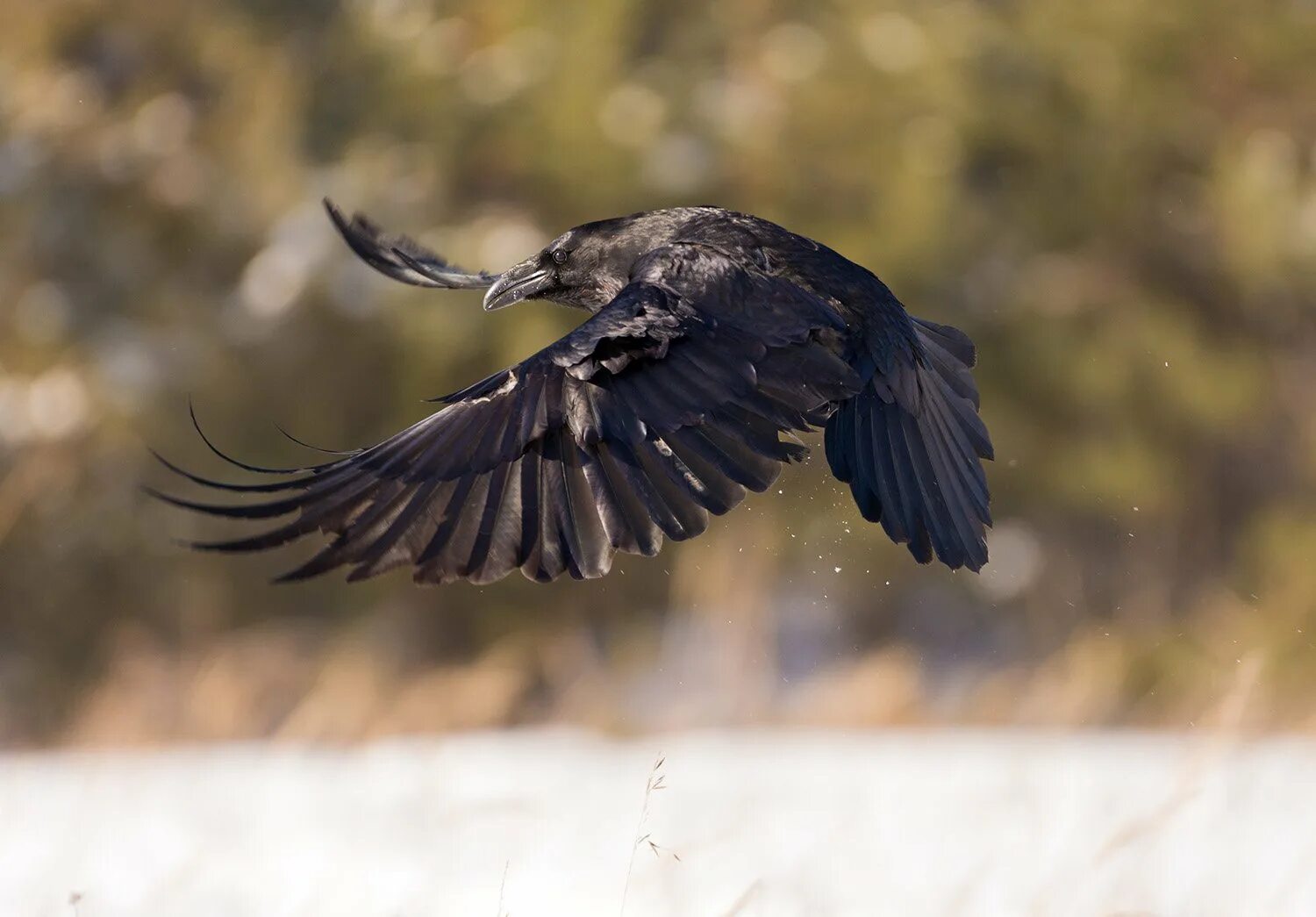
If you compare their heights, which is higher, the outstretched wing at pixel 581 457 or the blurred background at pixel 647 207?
the outstretched wing at pixel 581 457

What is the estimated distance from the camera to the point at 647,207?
1055 cm

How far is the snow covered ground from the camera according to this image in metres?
3.24

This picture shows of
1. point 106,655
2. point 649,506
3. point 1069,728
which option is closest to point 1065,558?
point 1069,728

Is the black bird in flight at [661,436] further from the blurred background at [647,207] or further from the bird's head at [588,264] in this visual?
the blurred background at [647,207]

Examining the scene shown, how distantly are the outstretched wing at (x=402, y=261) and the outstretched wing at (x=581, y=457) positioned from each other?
3.09 feet

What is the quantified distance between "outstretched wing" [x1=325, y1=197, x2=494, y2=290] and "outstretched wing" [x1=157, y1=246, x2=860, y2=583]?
0.94 meters

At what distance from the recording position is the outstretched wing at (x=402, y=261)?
4035 mm

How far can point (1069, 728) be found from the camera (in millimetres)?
6992

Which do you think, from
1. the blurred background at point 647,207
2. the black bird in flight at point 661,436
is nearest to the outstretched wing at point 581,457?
the black bird in flight at point 661,436

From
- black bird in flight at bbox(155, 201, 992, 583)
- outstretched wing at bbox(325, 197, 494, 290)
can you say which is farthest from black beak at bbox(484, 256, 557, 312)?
black bird in flight at bbox(155, 201, 992, 583)

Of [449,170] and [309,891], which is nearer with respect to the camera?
[309,891]

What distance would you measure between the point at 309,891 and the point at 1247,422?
28.3 ft

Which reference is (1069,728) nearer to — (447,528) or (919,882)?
(919,882)

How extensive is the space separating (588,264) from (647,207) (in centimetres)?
679
